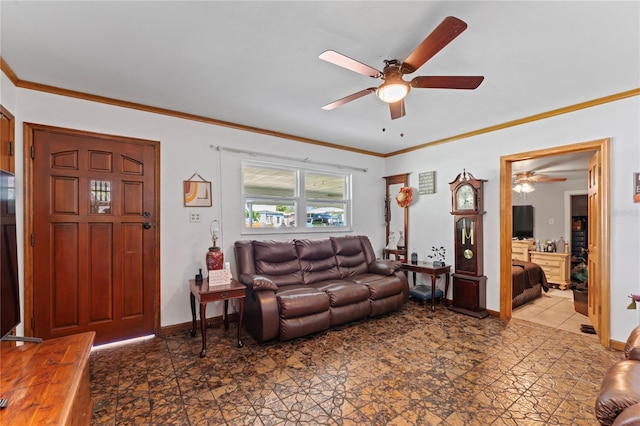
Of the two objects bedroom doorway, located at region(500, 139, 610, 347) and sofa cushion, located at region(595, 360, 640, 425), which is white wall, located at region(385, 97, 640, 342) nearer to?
bedroom doorway, located at region(500, 139, 610, 347)

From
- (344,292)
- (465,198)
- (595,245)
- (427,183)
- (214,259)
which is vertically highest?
(427,183)

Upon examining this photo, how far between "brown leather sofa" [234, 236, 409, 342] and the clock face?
3.95 ft

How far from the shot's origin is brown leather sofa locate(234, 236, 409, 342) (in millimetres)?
2914

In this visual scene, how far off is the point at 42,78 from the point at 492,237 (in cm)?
502

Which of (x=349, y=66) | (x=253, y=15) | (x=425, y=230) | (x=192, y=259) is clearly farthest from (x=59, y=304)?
(x=425, y=230)

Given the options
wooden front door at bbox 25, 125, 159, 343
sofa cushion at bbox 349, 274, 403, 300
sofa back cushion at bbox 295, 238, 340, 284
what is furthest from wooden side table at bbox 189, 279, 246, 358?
sofa cushion at bbox 349, 274, 403, 300

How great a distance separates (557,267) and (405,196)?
359 cm

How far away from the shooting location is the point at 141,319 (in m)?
3.07

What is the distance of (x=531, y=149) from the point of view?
3.45m

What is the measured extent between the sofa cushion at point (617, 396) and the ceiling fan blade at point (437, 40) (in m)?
1.81

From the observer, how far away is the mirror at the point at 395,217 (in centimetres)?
491

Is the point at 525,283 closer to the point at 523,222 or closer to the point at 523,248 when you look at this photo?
the point at 523,248

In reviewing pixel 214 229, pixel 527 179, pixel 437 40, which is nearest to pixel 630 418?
pixel 437 40

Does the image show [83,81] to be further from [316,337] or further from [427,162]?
[427,162]
